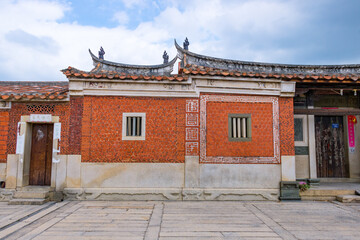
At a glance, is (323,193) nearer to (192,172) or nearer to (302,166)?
(302,166)

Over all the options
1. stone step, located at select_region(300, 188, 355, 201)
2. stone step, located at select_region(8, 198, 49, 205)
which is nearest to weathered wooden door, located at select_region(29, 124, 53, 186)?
stone step, located at select_region(8, 198, 49, 205)

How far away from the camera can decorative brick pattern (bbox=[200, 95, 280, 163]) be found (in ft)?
21.9

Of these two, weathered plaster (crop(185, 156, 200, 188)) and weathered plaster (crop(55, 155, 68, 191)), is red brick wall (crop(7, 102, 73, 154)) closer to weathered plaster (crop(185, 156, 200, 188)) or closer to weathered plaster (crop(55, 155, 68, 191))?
weathered plaster (crop(55, 155, 68, 191))

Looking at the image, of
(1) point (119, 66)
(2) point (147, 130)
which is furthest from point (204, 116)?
(1) point (119, 66)

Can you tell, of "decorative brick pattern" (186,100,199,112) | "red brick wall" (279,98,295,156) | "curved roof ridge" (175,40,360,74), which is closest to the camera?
"decorative brick pattern" (186,100,199,112)

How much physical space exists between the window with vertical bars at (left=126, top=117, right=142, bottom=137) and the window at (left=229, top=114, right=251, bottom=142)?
2436 mm

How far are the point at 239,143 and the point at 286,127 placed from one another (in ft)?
4.53

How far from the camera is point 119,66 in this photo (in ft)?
39.1

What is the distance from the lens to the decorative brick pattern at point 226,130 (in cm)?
668

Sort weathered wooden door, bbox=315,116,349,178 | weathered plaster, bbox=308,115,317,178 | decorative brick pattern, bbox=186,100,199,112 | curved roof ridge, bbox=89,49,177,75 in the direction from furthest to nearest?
curved roof ridge, bbox=89,49,177,75, weathered wooden door, bbox=315,116,349,178, weathered plaster, bbox=308,115,317,178, decorative brick pattern, bbox=186,100,199,112

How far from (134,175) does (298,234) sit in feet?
12.8

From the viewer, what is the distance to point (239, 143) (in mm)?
6762

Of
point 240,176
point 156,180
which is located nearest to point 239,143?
point 240,176

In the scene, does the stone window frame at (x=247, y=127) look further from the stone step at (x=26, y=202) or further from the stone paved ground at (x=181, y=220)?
the stone step at (x=26, y=202)
